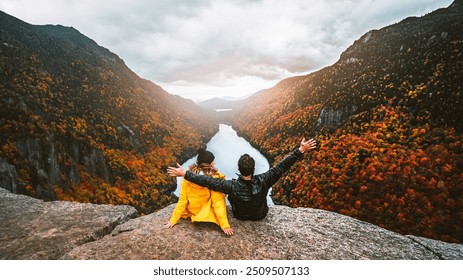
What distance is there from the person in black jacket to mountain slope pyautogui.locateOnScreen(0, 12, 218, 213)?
13954 mm

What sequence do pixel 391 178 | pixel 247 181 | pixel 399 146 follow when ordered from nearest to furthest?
pixel 247 181 → pixel 391 178 → pixel 399 146

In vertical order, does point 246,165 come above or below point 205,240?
above

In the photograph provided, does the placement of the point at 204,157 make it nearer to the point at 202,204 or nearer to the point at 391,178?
the point at 202,204

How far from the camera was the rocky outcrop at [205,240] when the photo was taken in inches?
160

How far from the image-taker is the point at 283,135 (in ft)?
171

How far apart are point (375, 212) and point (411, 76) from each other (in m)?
19.3

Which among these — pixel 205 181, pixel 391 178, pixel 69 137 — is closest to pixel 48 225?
pixel 205 181

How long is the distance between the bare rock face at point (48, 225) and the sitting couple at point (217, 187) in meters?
1.80

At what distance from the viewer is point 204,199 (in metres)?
4.50

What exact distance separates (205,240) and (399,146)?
2241cm

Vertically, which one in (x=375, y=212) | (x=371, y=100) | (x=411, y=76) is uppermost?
(x=411, y=76)
